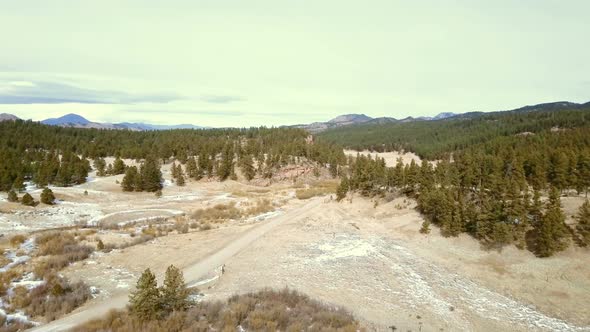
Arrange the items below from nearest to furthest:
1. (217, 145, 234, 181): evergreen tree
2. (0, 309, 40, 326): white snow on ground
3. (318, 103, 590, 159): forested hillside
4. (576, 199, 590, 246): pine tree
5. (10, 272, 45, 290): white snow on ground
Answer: (0, 309, 40, 326): white snow on ground → (10, 272, 45, 290): white snow on ground → (576, 199, 590, 246): pine tree → (217, 145, 234, 181): evergreen tree → (318, 103, 590, 159): forested hillside

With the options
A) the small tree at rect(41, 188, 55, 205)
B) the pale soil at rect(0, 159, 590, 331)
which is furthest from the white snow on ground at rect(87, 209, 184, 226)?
the small tree at rect(41, 188, 55, 205)

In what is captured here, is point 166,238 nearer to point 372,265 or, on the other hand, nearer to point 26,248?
point 26,248

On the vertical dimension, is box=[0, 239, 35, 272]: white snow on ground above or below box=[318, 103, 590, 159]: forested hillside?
below

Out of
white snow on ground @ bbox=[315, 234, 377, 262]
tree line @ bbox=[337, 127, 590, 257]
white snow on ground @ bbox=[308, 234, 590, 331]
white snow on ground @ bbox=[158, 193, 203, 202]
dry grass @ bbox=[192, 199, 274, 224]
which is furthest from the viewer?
white snow on ground @ bbox=[158, 193, 203, 202]

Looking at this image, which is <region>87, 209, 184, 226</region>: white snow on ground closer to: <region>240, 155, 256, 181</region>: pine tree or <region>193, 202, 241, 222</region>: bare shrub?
<region>193, 202, 241, 222</region>: bare shrub

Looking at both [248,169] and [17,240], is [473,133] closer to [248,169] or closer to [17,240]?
[248,169]
